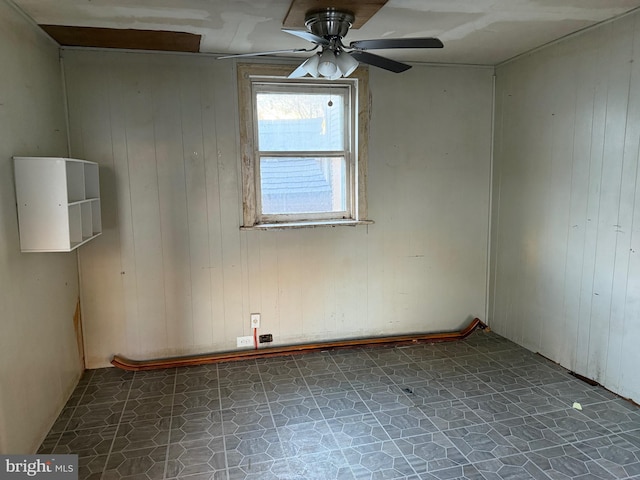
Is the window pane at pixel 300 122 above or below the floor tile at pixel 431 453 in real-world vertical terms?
above

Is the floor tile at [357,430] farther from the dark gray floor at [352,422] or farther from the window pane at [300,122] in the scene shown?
the window pane at [300,122]

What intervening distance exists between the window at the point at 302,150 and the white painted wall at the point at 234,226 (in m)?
0.11

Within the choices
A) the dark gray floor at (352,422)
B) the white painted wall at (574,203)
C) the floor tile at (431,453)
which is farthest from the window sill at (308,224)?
the floor tile at (431,453)

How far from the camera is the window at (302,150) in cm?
351

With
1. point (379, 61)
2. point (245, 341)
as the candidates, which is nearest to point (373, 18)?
point (379, 61)

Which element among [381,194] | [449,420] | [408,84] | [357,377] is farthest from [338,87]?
[449,420]

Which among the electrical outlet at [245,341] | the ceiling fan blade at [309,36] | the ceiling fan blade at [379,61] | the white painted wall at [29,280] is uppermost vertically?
the ceiling fan blade at [309,36]

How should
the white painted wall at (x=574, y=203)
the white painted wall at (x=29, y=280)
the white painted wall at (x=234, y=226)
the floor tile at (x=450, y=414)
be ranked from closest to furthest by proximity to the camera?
the white painted wall at (x=29, y=280)
the floor tile at (x=450, y=414)
the white painted wall at (x=574, y=203)
the white painted wall at (x=234, y=226)

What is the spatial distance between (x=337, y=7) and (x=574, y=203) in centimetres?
212

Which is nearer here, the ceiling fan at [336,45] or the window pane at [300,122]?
the ceiling fan at [336,45]

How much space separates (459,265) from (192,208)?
7.79 feet

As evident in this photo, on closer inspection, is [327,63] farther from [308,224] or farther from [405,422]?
[405,422]

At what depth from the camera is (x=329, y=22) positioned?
93.4 inches

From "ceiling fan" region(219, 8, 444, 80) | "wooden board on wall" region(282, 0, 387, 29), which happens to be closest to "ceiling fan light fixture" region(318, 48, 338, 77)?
"ceiling fan" region(219, 8, 444, 80)
